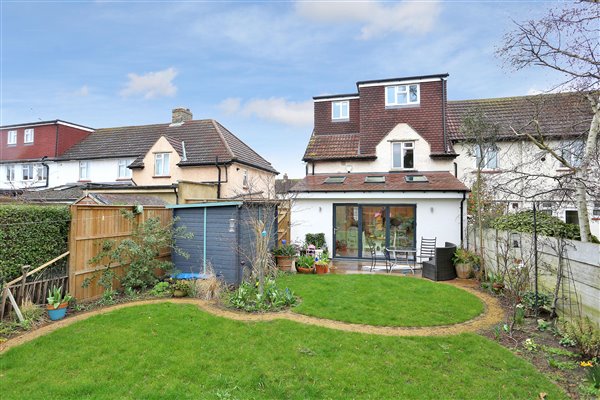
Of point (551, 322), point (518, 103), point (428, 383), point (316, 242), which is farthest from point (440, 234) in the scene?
point (518, 103)

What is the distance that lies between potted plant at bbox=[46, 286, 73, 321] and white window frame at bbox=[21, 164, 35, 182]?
88.6 feet

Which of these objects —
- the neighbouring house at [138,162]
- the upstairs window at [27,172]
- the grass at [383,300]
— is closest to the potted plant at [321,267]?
the grass at [383,300]

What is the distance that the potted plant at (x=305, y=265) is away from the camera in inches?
460

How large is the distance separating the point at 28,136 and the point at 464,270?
119 feet

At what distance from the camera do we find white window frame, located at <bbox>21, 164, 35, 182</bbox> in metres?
27.2

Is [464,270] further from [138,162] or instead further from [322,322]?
[138,162]

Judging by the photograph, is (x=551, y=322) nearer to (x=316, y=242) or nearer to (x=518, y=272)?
(x=518, y=272)

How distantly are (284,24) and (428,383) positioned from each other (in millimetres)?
12475

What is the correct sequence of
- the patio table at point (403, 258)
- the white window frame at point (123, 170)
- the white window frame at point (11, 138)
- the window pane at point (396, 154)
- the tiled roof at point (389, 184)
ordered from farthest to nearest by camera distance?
the white window frame at point (11, 138) < the white window frame at point (123, 170) < the window pane at point (396, 154) < the tiled roof at point (389, 184) < the patio table at point (403, 258)

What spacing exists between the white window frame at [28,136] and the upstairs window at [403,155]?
104 ft

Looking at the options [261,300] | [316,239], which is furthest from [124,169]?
[261,300]

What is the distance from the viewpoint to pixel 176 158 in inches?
791

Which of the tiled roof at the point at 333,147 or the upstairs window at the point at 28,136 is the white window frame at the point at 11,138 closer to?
the upstairs window at the point at 28,136

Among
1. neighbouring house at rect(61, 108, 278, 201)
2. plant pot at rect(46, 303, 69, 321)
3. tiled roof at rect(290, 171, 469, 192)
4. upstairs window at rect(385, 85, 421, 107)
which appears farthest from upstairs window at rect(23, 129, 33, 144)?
upstairs window at rect(385, 85, 421, 107)
